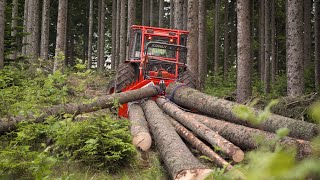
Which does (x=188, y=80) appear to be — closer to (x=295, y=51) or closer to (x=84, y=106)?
(x=295, y=51)

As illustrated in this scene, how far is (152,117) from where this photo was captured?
285 inches

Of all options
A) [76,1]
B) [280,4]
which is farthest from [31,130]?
[76,1]

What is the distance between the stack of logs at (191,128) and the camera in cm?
469

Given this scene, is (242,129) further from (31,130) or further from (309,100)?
(31,130)

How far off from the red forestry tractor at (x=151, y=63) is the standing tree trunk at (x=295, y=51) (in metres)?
3.23

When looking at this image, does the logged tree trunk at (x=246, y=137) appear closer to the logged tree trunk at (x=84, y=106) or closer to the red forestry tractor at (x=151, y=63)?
the logged tree trunk at (x=84, y=106)

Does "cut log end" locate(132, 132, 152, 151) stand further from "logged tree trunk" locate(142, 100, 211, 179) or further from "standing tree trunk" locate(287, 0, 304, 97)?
"standing tree trunk" locate(287, 0, 304, 97)

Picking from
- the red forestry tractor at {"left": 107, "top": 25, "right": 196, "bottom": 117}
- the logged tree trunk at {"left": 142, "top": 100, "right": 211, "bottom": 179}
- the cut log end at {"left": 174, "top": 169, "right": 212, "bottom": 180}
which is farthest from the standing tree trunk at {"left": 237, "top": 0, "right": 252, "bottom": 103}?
the cut log end at {"left": 174, "top": 169, "right": 212, "bottom": 180}

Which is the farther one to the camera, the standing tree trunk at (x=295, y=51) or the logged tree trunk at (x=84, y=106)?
the standing tree trunk at (x=295, y=51)

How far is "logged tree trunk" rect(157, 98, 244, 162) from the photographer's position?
5136 mm

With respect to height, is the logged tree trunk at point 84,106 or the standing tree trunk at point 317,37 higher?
the standing tree trunk at point 317,37

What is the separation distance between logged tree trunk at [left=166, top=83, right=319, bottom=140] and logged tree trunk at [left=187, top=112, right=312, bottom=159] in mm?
208

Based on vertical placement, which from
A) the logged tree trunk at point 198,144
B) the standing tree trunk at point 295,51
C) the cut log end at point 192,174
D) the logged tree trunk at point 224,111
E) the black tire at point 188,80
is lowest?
the cut log end at point 192,174

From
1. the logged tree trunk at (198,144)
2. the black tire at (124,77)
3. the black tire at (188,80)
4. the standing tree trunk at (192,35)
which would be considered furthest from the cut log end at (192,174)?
the standing tree trunk at (192,35)
